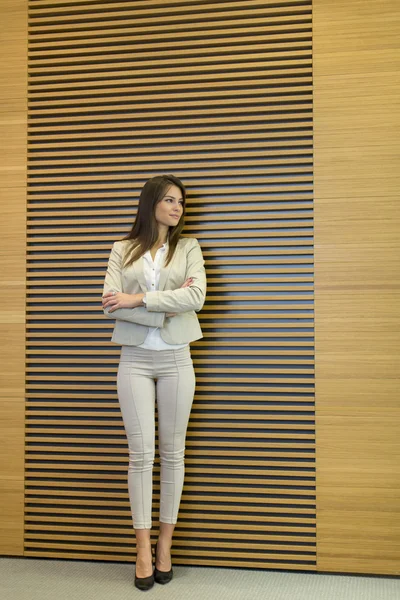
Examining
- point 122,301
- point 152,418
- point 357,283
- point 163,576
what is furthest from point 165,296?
point 163,576

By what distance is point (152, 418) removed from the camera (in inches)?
116

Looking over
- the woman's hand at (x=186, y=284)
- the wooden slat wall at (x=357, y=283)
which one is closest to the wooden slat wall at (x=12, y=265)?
the woman's hand at (x=186, y=284)

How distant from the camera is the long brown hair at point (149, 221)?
3.02 m

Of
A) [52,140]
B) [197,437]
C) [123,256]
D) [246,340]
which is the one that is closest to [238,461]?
[197,437]

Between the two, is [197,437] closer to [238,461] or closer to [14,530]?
[238,461]

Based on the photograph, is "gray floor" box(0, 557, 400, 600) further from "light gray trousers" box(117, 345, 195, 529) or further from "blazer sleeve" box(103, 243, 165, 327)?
"blazer sleeve" box(103, 243, 165, 327)

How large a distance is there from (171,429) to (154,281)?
Result: 70 cm

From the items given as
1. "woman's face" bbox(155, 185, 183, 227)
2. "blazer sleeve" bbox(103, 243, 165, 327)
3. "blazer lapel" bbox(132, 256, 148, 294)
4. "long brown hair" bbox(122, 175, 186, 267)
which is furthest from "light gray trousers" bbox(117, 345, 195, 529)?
"woman's face" bbox(155, 185, 183, 227)

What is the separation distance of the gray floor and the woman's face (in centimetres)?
168

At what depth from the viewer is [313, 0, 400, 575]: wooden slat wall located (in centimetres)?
300

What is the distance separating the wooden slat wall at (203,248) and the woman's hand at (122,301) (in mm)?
425

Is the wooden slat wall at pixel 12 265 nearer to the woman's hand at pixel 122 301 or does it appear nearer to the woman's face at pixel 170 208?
the woman's hand at pixel 122 301

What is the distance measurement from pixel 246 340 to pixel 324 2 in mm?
1742

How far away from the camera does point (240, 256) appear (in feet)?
10.5
